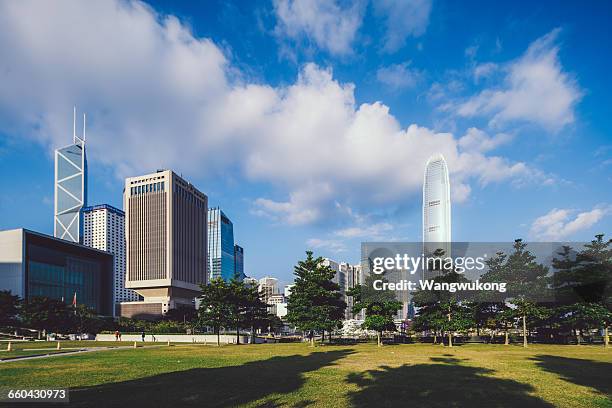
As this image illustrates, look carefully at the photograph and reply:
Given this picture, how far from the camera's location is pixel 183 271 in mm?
183875

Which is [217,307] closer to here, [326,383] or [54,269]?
[326,383]

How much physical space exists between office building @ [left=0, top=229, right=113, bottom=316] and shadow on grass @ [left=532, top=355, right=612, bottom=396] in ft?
373

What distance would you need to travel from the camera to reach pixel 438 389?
17641 millimetres

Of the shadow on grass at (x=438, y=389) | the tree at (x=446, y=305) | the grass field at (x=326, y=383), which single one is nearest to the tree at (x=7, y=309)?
the grass field at (x=326, y=383)

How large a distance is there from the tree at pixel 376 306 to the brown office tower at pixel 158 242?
125086mm

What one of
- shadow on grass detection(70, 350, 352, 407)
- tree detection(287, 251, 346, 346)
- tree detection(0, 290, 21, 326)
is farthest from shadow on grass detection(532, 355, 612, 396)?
tree detection(0, 290, 21, 326)

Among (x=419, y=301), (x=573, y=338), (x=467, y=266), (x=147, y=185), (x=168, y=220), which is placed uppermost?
(x=147, y=185)

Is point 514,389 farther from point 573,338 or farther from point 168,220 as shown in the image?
point 168,220

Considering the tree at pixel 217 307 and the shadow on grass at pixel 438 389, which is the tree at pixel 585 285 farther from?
the tree at pixel 217 307

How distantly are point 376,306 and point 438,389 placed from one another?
1465 inches

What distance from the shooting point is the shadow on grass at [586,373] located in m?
18.5

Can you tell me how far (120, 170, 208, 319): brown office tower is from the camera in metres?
170

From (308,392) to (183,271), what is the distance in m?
176

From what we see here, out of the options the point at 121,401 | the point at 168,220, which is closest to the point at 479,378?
the point at 121,401
